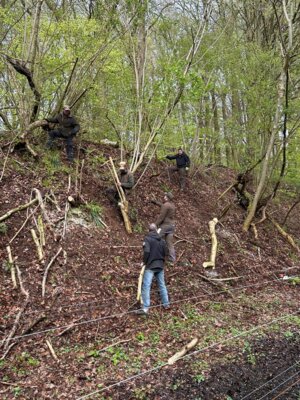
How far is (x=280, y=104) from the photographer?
1290 centimetres

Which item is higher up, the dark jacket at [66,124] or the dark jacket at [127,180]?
the dark jacket at [66,124]

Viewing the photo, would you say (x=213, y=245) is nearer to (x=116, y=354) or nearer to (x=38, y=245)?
(x=38, y=245)

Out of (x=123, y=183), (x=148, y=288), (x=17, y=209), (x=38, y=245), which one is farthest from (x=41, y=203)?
(x=148, y=288)

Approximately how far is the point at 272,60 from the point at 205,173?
660 centimetres

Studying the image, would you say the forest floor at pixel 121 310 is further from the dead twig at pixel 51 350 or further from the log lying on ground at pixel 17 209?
the log lying on ground at pixel 17 209

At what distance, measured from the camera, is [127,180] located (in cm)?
1119

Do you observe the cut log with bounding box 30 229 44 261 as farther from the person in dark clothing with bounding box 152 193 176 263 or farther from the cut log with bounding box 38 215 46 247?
the person in dark clothing with bounding box 152 193 176 263

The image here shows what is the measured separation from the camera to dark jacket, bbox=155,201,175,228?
9.94 m

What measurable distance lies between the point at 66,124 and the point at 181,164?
5444mm

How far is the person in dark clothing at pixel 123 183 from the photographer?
436 inches

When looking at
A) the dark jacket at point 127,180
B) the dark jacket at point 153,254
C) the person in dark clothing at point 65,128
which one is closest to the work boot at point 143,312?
the dark jacket at point 153,254

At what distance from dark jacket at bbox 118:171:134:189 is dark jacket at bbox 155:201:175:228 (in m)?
1.59

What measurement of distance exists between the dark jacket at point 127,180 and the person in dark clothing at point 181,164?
401cm

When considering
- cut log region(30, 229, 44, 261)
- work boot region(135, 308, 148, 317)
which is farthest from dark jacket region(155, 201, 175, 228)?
cut log region(30, 229, 44, 261)
